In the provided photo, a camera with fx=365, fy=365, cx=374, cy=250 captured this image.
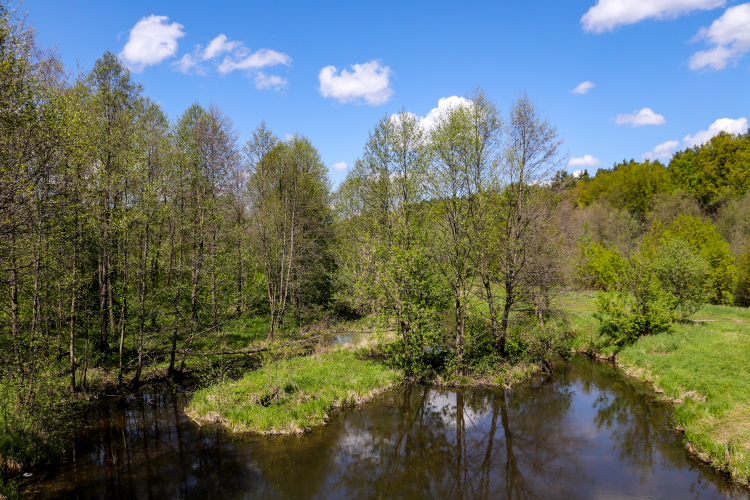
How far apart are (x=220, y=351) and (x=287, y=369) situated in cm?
572

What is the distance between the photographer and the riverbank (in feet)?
35.6

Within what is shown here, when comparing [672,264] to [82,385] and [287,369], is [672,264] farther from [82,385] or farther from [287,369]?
[82,385]

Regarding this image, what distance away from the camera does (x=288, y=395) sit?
1518 cm

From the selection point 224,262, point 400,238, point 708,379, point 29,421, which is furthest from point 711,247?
point 29,421

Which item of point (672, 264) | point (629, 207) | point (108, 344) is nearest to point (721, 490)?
point (672, 264)

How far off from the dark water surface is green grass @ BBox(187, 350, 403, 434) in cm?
55

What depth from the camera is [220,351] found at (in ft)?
68.7

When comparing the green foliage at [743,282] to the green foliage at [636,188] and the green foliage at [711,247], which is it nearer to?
the green foliage at [711,247]

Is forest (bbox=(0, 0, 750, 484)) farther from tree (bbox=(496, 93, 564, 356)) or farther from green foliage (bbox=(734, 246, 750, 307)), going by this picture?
green foliage (bbox=(734, 246, 750, 307))

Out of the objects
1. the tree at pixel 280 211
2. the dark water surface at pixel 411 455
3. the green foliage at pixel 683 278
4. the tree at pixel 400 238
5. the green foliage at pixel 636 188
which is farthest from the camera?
the green foliage at pixel 636 188

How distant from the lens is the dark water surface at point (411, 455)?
10.1 metres

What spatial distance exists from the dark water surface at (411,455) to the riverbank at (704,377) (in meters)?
0.63

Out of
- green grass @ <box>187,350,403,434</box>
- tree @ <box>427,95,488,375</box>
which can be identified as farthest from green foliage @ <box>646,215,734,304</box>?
green grass @ <box>187,350,403,434</box>

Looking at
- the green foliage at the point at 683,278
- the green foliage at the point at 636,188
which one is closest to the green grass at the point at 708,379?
the green foliage at the point at 683,278
